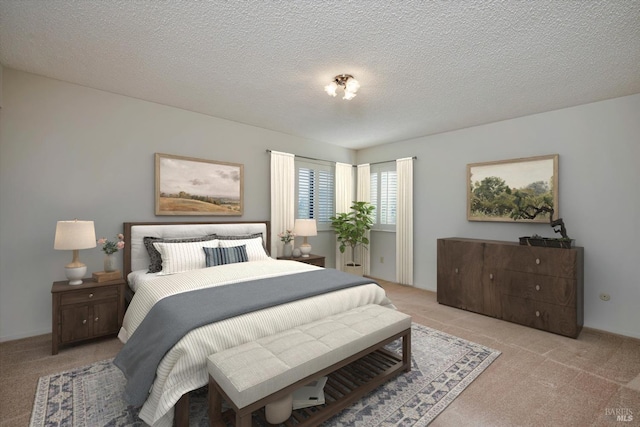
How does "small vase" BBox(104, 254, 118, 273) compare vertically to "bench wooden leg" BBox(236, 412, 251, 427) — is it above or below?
above

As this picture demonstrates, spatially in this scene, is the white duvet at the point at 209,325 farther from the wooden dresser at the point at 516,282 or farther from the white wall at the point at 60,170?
the wooden dresser at the point at 516,282

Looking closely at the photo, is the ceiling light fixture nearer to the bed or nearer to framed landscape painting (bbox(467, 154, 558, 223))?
the bed

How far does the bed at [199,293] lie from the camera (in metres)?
1.73

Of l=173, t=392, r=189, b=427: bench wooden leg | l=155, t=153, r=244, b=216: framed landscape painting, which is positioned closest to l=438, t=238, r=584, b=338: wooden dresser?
l=155, t=153, r=244, b=216: framed landscape painting

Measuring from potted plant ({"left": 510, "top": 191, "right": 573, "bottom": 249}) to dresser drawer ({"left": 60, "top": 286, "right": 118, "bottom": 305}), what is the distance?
4.75 meters

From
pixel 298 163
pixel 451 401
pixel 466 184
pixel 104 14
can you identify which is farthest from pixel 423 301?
pixel 104 14

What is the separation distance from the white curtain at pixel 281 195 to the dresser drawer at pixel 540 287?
3.26m

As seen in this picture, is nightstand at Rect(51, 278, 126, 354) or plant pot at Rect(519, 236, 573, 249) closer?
nightstand at Rect(51, 278, 126, 354)

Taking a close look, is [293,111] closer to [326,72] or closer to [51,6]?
[326,72]

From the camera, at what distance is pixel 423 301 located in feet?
14.3

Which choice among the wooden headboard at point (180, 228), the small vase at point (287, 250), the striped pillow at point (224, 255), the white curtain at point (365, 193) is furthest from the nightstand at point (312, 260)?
the white curtain at point (365, 193)

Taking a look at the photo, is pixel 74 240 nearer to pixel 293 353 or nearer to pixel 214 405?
pixel 214 405

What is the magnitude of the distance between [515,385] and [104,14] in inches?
162

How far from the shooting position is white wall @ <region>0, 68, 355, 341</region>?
9.36ft
